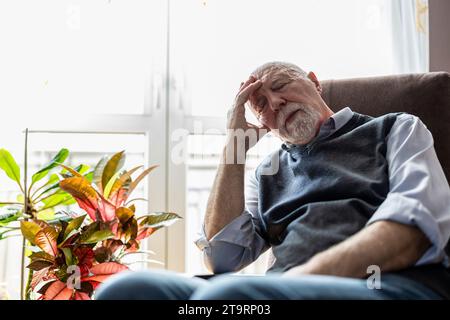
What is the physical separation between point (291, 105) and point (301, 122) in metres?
0.06

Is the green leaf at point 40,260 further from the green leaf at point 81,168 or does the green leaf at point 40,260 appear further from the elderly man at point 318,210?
the elderly man at point 318,210

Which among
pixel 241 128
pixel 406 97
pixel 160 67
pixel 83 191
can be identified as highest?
pixel 160 67

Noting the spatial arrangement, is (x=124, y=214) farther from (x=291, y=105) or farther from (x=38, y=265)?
(x=291, y=105)

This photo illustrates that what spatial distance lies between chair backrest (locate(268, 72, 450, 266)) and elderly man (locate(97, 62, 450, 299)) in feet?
0.56

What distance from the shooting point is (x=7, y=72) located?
197 cm

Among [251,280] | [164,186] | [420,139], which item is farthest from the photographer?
[164,186]

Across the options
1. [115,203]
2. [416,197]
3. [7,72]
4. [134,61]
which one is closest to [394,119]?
[416,197]

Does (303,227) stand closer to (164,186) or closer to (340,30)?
(164,186)

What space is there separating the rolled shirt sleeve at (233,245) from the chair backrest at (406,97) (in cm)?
8

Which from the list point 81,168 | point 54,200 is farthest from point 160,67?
point 54,200

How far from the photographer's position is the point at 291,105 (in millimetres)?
1309

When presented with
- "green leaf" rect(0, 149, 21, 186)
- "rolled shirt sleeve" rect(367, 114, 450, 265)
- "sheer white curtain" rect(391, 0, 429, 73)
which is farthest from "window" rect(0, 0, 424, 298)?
"rolled shirt sleeve" rect(367, 114, 450, 265)

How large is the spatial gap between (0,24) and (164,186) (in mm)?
1025
